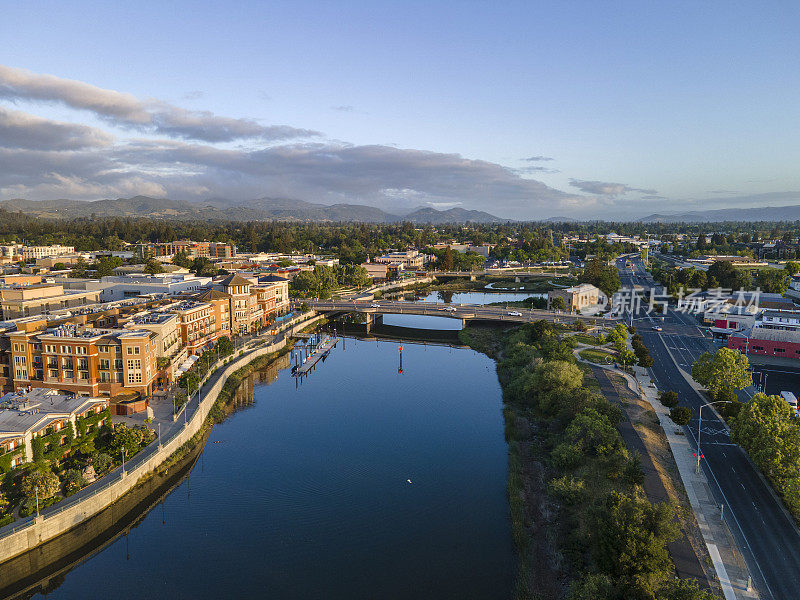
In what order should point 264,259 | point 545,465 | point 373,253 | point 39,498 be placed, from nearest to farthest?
point 39,498 → point 545,465 → point 264,259 → point 373,253

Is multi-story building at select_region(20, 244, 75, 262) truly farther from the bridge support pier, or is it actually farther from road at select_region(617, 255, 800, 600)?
road at select_region(617, 255, 800, 600)

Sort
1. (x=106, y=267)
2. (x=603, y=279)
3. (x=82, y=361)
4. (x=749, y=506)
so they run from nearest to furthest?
1. (x=749, y=506)
2. (x=82, y=361)
3. (x=603, y=279)
4. (x=106, y=267)

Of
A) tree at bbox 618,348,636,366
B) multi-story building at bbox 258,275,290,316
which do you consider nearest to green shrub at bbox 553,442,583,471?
tree at bbox 618,348,636,366

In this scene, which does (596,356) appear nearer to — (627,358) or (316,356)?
(627,358)

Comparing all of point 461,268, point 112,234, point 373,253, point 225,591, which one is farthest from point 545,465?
point 112,234

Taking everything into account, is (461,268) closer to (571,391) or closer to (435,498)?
(571,391)

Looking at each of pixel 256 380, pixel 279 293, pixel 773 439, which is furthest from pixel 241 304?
pixel 773 439
